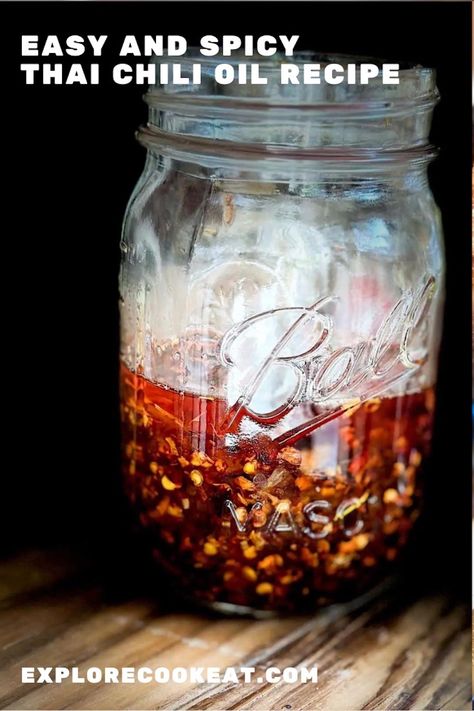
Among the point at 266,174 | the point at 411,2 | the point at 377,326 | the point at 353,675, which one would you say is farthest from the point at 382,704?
the point at 411,2

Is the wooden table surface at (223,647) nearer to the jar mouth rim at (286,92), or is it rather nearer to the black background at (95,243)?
the black background at (95,243)

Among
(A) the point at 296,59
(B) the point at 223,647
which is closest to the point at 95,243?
(A) the point at 296,59

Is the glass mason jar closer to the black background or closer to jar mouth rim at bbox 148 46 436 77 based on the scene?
jar mouth rim at bbox 148 46 436 77

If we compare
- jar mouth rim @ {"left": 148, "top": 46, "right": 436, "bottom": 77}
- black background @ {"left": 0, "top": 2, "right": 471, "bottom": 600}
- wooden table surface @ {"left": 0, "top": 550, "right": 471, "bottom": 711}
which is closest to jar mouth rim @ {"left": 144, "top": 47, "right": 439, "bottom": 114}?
jar mouth rim @ {"left": 148, "top": 46, "right": 436, "bottom": 77}

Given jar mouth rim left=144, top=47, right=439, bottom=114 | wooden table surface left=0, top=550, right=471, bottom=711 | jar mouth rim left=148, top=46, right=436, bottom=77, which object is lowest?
wooden table surface left=0, top=550, right=471, bottom=711

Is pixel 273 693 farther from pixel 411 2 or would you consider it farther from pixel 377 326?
pixel 411 2

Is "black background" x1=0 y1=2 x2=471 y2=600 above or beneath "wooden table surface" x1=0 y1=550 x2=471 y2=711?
above

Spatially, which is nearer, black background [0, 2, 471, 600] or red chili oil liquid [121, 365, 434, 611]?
red chili oil liquid [121, 365, 434, 611]

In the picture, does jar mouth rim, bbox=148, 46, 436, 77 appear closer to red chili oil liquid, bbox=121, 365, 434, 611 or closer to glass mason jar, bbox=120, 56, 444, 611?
glass mason jar, bbox=120, 56, 444, 611
